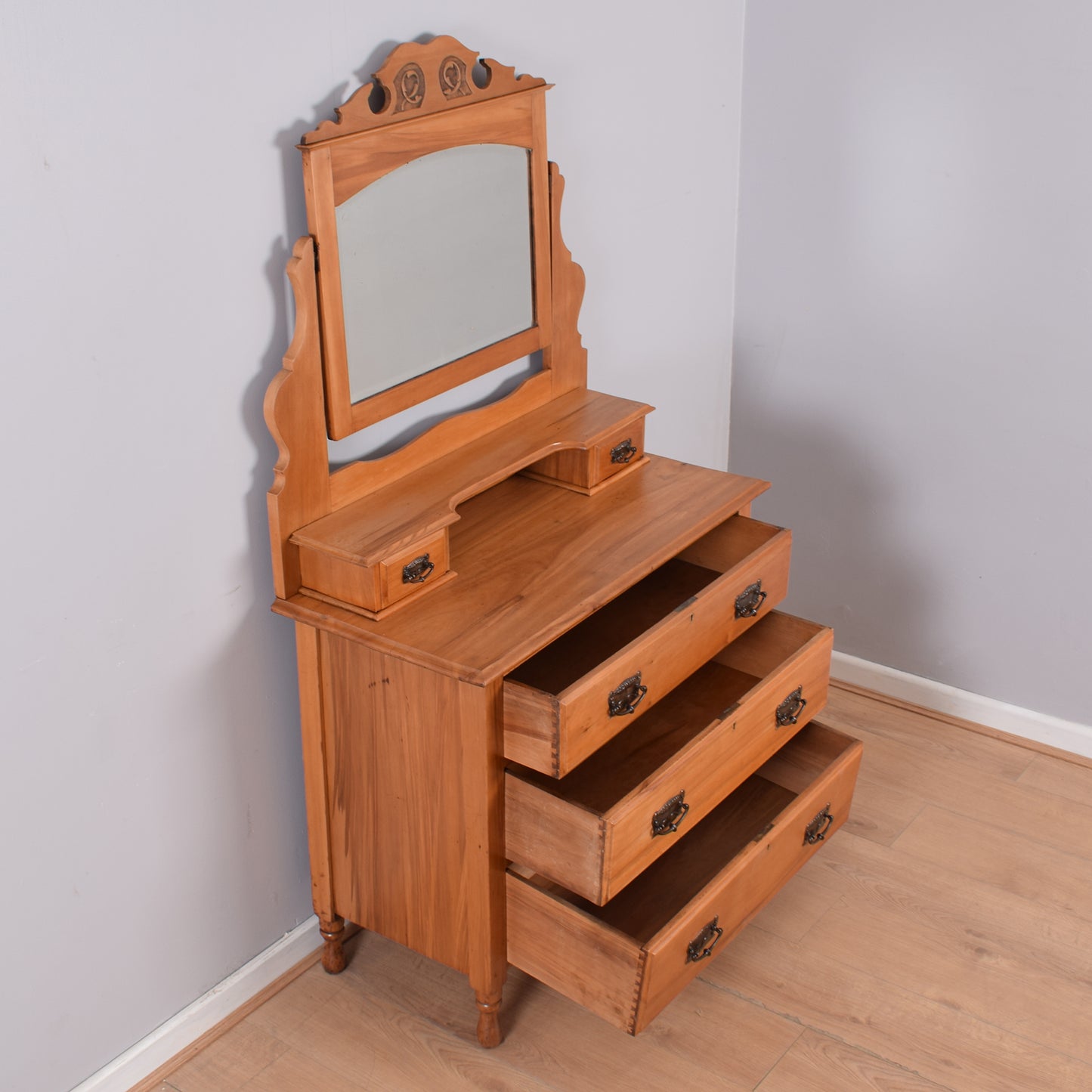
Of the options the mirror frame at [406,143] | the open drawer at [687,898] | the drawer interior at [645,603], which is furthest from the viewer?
the drawer interior at [645,603]

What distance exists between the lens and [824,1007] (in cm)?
193

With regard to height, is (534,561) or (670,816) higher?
(534,561)

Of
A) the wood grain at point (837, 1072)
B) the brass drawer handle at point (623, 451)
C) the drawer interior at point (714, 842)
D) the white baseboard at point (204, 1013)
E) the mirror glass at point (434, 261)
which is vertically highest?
the mirror glass at point (434, 261)

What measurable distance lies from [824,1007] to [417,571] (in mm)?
881

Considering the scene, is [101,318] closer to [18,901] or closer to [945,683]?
[18,901]

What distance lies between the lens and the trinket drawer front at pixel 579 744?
165 cm

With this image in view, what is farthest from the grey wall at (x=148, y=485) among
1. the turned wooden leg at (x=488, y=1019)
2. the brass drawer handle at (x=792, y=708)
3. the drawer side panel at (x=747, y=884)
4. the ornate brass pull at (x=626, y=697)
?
the brass drawer handle at (x=792, y=708)

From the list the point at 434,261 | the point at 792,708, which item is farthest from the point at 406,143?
the point at 792,708

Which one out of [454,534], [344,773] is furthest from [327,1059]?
[454,534]

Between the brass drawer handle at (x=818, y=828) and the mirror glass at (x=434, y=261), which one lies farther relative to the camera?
the brass drawer handle at (x=818, y=828)

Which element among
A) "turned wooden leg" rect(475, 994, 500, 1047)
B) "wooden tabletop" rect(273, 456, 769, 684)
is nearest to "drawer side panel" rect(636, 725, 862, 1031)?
"turned wooden leg" rect(475, 994, 500, 1047)

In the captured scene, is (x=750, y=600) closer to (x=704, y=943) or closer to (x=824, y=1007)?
(x=704, y=943)

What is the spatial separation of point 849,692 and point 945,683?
190 mm

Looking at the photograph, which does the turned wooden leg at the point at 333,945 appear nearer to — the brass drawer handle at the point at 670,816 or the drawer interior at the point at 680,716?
the drawer interior at the point at 680,716
